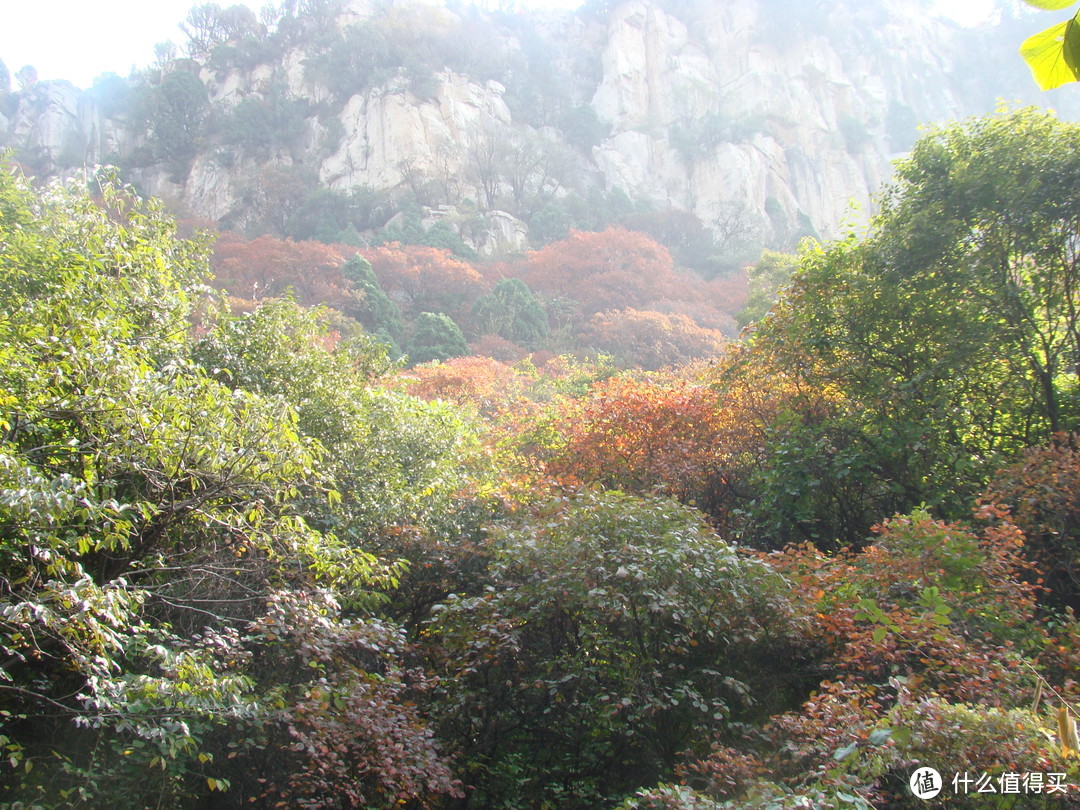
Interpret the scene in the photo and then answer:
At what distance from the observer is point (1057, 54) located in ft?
3.53

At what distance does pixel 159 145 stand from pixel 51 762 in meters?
49.3

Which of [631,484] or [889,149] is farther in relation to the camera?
[889,149]

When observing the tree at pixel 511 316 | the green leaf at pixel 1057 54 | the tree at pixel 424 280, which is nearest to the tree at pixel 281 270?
the tree at pixel 424 280

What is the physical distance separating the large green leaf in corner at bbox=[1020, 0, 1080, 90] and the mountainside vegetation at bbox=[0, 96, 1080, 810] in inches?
46.1

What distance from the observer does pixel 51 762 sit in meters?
4.03

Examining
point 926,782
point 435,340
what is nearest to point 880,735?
point 926,782

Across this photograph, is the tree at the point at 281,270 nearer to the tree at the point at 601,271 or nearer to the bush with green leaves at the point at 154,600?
the tree at the point at 601,271

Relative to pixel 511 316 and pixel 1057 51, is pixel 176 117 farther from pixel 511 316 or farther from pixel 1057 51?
pixel 1057 51

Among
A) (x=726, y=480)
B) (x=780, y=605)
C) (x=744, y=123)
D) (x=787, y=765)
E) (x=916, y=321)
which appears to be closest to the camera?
(x=787, y=765)

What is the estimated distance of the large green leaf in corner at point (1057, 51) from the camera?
104 cm

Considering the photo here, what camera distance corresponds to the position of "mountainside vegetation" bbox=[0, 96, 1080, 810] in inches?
147

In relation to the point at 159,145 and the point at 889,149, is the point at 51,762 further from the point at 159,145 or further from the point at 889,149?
the point at 889,149

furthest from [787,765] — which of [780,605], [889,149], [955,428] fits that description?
[889,149]

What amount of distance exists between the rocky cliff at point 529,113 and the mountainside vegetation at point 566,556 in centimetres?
3304
